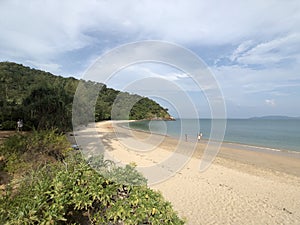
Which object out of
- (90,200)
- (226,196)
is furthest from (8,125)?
(90,200)

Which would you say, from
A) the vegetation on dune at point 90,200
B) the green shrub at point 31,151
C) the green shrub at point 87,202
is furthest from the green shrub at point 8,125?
the green shrub at point 87,202

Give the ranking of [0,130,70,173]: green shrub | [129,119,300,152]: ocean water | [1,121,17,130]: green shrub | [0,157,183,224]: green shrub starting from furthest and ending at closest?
[129,119,300,152]: ocean water, [1,121,17,130]: green shrub, [0,130,70,173]: green shrub, [0,157,183,224]: green shrub

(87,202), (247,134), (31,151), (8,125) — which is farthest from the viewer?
(247,134)

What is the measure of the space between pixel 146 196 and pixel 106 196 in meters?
0.42

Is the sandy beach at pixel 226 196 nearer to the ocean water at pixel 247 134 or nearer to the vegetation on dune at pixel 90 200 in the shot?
the vegetation on dune at pixel 90 200

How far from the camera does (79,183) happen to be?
2.32 metres

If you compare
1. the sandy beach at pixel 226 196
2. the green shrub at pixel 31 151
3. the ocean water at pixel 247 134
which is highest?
the green shrub at pixel 31 151

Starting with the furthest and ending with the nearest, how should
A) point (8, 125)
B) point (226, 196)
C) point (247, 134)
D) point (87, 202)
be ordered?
point (247, 134)
point (8, 125)
point (226, 196)
point (87, 202)

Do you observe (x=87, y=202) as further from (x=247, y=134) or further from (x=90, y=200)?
(x=247, y=134)

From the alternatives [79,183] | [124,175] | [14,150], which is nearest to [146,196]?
[124,175]

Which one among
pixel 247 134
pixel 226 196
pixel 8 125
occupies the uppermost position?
pixel 8 125

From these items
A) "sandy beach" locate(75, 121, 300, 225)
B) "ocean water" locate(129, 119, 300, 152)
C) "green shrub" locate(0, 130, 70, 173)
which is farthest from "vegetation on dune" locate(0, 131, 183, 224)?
"ocean water" locate(129, 119, 300, 152)

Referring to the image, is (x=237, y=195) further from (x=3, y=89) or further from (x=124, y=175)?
(x=3, y=89)

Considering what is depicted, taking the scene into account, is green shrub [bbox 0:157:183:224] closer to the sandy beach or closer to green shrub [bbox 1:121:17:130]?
the sandy beach
